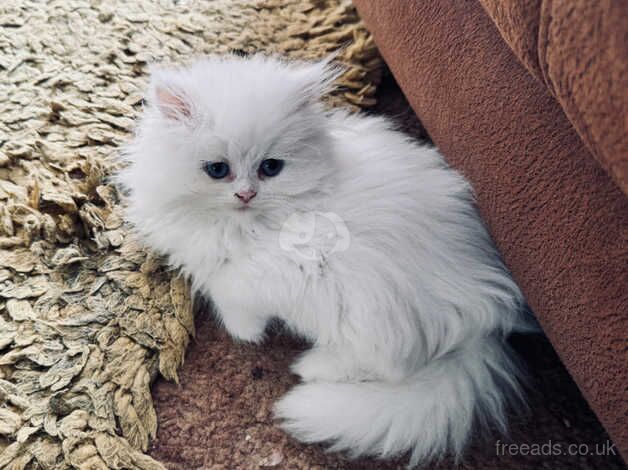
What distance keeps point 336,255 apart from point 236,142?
23cm

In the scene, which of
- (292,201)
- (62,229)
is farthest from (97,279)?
(292,201)

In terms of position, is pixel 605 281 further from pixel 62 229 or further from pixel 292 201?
pixel 62 229

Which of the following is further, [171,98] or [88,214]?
[88,214]

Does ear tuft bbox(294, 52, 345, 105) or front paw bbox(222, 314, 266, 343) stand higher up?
ear tuft bbox(294, 52, 345, 105)

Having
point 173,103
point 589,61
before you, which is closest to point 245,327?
point 173,103

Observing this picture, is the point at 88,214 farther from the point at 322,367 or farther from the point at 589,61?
the point at 589,61

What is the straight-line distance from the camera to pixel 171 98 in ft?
2.78

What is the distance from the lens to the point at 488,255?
946mm

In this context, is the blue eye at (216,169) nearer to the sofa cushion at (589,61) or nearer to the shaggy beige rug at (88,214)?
the shaggy beige rug at (88,214)

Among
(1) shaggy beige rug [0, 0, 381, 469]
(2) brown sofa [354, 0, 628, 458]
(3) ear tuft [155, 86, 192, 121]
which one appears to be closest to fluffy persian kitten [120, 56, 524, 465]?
(3) ear tuft [155, 86, 192, 121]

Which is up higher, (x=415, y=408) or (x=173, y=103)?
(x=173, y=103)

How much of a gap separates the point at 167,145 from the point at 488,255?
0.55 meters

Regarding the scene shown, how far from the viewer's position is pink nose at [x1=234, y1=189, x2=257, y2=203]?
0.86 m

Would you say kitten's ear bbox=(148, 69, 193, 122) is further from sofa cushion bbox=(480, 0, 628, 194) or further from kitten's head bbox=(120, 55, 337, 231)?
sofa cushion bbox=(480, 0, 628, 194)
